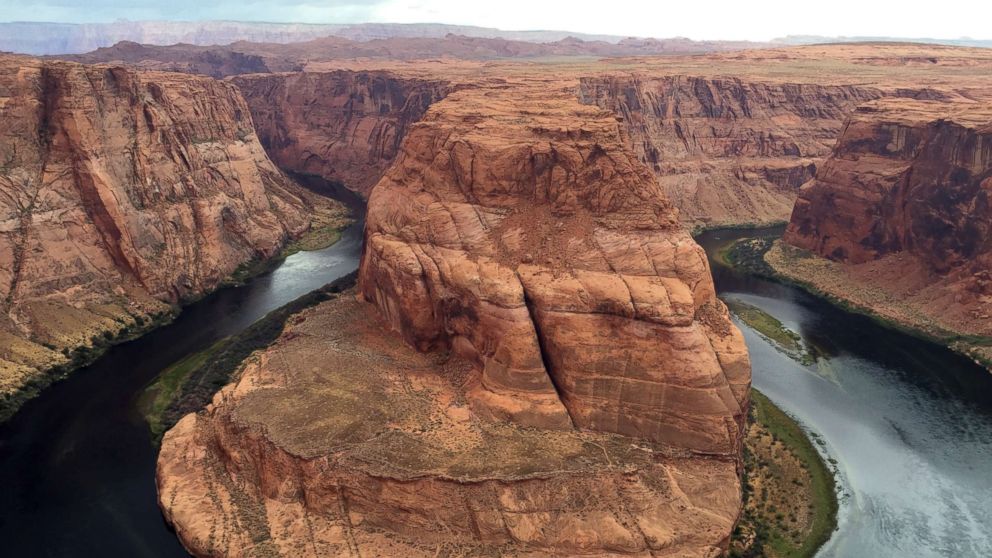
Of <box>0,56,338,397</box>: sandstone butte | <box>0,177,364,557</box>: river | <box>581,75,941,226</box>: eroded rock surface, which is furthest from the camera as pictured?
<box>581,75,941,226</box>: eroded rock surface

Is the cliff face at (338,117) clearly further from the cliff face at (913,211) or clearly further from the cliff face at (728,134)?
the cliff face at (913,211)

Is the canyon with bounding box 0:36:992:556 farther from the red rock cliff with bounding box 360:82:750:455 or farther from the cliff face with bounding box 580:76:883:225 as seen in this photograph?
the cliff face with bounding box 580:76:883:225

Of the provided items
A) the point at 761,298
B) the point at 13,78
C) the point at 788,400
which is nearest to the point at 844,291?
the point at 761,298

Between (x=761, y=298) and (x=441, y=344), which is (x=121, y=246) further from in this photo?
(x=761, y=298)

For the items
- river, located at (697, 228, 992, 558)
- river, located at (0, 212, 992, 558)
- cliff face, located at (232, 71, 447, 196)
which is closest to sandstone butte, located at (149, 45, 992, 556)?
river, located at (0, 212, 992, 558)

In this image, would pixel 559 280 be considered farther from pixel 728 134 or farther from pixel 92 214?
pixel 728 134

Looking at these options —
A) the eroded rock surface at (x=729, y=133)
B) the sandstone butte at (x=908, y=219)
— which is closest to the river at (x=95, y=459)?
the sandstone butte at (x=908, y=219)
